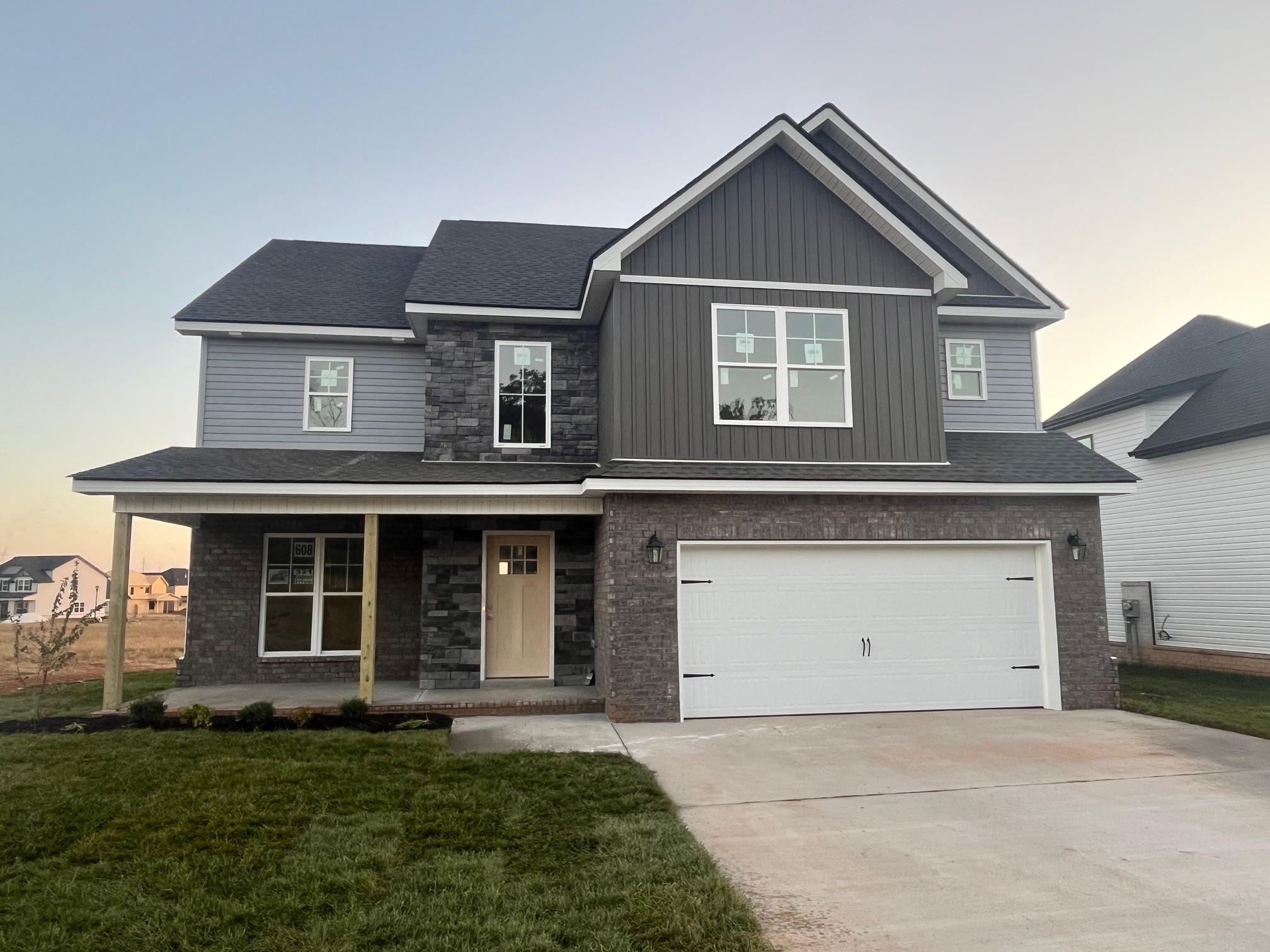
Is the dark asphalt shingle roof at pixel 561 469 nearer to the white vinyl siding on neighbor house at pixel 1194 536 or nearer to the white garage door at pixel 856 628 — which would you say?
the white garage door at pixel 856 628

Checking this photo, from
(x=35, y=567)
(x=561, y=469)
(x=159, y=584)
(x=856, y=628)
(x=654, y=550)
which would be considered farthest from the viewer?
(x=159, y=584)

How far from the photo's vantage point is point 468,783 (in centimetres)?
654

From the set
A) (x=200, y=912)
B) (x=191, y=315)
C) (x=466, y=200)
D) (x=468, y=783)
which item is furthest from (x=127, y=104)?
(x=200, y=912)

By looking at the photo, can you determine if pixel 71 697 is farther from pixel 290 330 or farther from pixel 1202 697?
pixel 1202 697

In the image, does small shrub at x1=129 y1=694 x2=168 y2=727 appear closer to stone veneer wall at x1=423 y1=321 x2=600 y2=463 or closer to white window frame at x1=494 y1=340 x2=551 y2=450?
stone veneer wall at x1=423 y1=321 x2=600 y2=463

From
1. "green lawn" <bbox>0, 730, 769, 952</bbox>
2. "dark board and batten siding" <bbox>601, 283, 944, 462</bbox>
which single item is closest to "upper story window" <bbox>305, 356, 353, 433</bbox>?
"dark board and batten siding" <bbox>601, 283, 944, 462</bbox>

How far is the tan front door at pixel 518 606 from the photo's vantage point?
11.5m

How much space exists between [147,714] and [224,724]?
89 cm

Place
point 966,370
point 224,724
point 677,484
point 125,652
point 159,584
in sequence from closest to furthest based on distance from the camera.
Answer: point 224,724 < point 677,484 < point 966,370 < point 125,652 < point 159,584

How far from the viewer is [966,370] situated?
12625 millimetres

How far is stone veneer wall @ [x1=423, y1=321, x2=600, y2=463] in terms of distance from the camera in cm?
1156

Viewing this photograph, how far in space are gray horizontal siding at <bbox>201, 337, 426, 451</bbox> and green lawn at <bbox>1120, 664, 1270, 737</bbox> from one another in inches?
442

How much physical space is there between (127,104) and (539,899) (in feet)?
50.9

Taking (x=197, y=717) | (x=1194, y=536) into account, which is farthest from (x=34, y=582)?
(x=1194, y=536)
